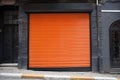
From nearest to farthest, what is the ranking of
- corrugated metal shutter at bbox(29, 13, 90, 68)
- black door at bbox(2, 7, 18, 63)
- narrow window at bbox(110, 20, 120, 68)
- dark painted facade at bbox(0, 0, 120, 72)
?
dark painted facade at bbox(0, 0, 120, 72)
corrugated metal shutter at bbox(29, 13, 90, 68)
narrow window at bbox(110, 20, 120, 68)
black door at bbox(2, 7, 18, 63)

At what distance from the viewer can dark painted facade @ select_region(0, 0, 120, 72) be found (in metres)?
16.8

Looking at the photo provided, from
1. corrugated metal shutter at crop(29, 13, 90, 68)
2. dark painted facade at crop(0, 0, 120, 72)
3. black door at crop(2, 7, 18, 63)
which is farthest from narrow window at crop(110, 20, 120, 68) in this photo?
black door at crop(2, 7, 18, 63)

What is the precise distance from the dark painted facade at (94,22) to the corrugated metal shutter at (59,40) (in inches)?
12.0

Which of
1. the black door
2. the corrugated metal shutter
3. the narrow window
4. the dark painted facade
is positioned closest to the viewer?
the dark painted facade

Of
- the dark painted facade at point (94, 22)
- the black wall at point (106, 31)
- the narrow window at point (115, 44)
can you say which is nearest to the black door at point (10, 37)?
the dark painted facade at point (94, 22)

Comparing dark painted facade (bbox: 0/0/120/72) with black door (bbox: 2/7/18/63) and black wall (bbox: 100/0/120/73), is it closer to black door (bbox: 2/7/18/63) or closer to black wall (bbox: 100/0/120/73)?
black wall (bbox: 100/0/120/73)

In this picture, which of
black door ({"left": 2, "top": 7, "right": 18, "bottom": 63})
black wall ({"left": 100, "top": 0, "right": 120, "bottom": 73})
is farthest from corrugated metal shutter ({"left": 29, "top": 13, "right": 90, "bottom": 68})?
black door ({"left": 2, "top": 7, "right": 18, "bottom": 63})

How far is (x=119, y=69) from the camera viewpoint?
681 inches

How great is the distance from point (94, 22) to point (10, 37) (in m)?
4.99

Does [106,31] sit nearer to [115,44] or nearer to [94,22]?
[94,22]

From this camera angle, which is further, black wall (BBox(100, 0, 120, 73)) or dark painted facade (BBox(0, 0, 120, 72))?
black wall (BBox(100, 0, 120, 73))

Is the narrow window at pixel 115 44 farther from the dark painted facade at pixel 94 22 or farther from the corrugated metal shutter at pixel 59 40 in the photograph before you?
the corrugated metal shutter at pixel 59 40

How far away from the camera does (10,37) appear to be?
17.9 meters

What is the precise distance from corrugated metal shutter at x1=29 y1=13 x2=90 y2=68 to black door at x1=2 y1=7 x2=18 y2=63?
1.34m
